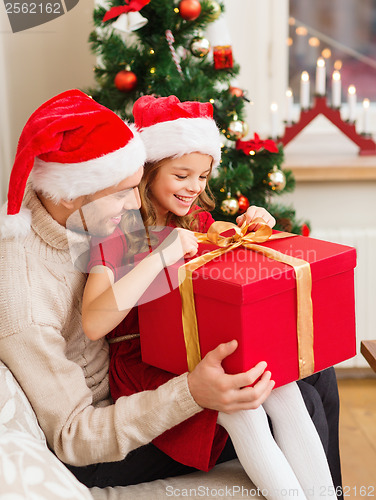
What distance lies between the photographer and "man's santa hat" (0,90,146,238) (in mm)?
976

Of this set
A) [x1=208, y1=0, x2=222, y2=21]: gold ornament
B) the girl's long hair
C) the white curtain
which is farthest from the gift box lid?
[x1=208, y1=0, x2=222, y2=21]: gold ornament

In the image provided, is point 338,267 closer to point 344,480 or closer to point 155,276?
point 155,276

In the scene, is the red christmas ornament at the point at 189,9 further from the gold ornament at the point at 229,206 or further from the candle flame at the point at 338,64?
the candle flame at the point at 338,64

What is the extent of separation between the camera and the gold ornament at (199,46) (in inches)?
66.9

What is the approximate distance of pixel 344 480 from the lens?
1.87 meters

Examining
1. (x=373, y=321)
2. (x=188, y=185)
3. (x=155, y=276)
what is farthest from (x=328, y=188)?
(x=155, y=276)

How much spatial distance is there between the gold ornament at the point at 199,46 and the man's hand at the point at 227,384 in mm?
1022

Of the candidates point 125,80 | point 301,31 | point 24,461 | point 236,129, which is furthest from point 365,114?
point 24,461

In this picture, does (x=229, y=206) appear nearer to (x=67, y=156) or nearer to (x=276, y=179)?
(x=276, y=179)

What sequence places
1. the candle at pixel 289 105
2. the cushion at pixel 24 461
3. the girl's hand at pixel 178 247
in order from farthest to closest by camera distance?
the candle at pixel 289 105 < the girl's hand at pixel 178 247 < the cushion at pixel 24 461

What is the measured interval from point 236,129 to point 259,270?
882 mm

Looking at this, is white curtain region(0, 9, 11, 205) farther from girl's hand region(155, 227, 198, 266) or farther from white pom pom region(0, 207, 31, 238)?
girl's hand region(155, 227, 198, 266)

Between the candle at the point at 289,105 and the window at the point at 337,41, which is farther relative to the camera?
the window at the point at 337,41

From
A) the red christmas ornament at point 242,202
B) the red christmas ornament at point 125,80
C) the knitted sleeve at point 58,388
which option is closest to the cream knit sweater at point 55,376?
the knitted sleeve at point 58,388
